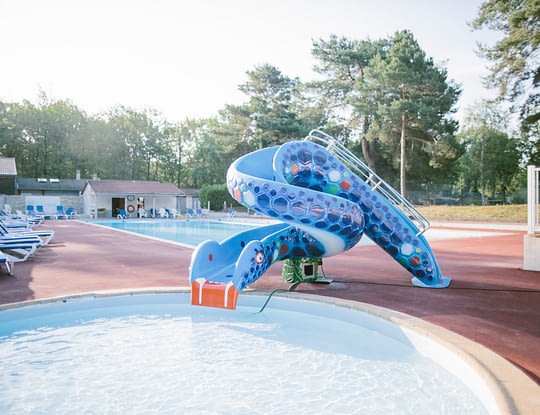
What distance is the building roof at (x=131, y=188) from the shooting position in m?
33.3

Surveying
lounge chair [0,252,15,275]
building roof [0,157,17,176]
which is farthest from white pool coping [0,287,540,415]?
building roof [0,157,17,176]

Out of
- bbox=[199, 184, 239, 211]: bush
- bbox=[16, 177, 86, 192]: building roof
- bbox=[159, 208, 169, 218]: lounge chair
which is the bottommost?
bbox=[159, 208, 169, 218]: lounge chair

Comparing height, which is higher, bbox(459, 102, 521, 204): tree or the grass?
bbox(459, 102, 521, 204): tree

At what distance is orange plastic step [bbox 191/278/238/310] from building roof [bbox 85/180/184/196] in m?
30.0

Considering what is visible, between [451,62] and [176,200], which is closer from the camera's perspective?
[451,62]

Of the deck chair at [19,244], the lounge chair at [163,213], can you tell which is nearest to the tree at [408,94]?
the lounge chair at [163,213]

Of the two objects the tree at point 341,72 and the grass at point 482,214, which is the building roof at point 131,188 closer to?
the tree at point 341,72

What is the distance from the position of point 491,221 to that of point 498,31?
1163cm

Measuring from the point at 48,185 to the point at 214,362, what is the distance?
4047cm

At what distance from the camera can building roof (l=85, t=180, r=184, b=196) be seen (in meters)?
33.3

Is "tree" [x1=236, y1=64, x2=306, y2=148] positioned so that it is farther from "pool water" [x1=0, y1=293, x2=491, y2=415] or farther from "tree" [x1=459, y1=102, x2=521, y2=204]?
"pool water" [x1=0, y1=293, x2=491, y2=415]

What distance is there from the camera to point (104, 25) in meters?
12.1

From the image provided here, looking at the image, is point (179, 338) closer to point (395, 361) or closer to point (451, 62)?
point (395, 361)

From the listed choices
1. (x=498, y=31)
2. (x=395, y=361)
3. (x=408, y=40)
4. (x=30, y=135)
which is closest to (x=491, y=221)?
(x=498, y=31)
